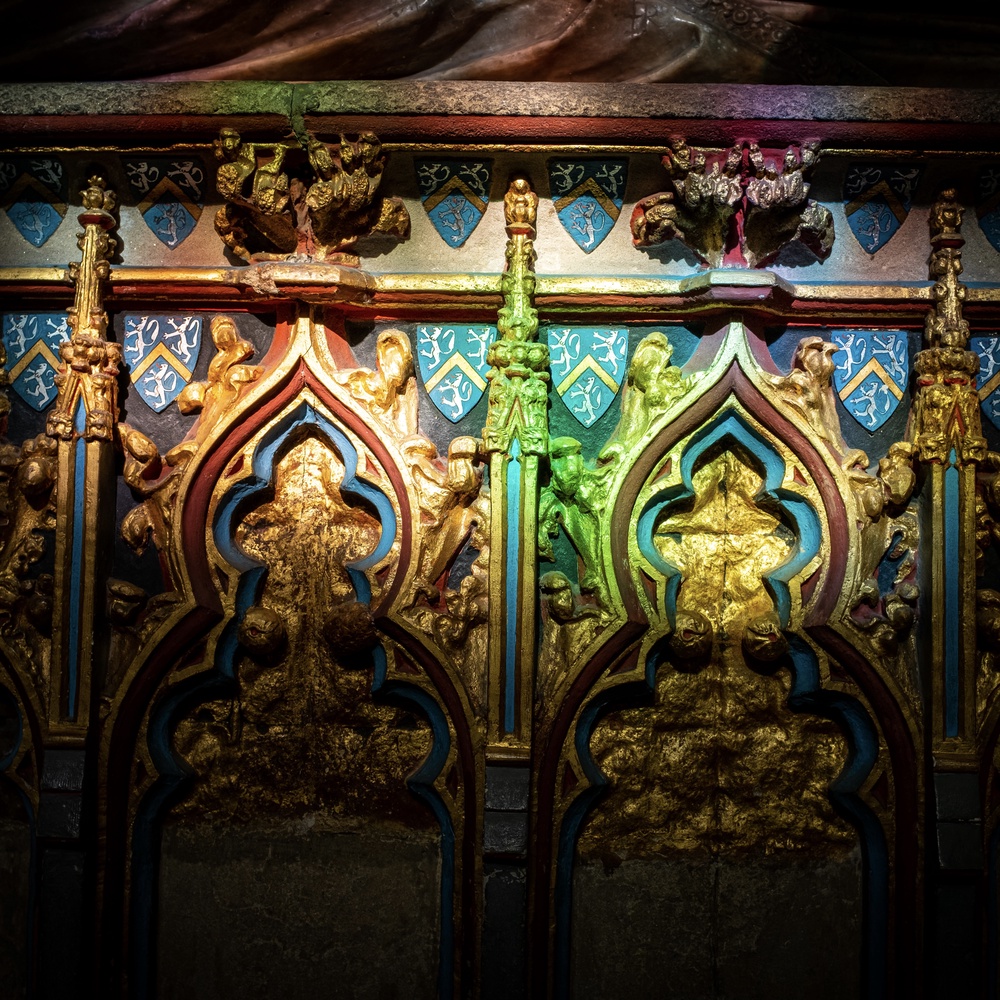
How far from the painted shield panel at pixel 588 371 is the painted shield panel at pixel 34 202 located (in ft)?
5.78

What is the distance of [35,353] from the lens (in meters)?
4.41

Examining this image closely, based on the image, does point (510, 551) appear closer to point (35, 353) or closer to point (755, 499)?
point (755, 499)

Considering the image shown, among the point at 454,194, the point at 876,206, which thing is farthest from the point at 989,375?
the point at 454,194

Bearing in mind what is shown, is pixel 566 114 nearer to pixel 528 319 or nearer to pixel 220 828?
pixel 528 319

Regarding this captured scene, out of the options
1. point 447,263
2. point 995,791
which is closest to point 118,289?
point 447,263

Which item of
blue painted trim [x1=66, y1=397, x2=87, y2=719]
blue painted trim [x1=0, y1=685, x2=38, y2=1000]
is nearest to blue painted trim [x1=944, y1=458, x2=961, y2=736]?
blue painted trim [x1=66, y1=397, x2=87, y2=719]

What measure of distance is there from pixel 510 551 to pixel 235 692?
104 centimetres

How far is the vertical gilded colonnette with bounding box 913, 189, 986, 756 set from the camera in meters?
4.04

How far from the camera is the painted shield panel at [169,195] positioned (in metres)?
4.26

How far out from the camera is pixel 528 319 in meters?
4.16

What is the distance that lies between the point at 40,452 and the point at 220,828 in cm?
138

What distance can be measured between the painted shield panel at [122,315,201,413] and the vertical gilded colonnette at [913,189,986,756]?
244 centimetres

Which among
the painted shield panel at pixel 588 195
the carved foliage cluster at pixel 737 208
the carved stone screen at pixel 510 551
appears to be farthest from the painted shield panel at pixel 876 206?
the painted shield panel at pixel 588 195

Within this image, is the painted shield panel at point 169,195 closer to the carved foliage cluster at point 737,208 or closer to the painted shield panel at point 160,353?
the painted shield panel at point 160,353
